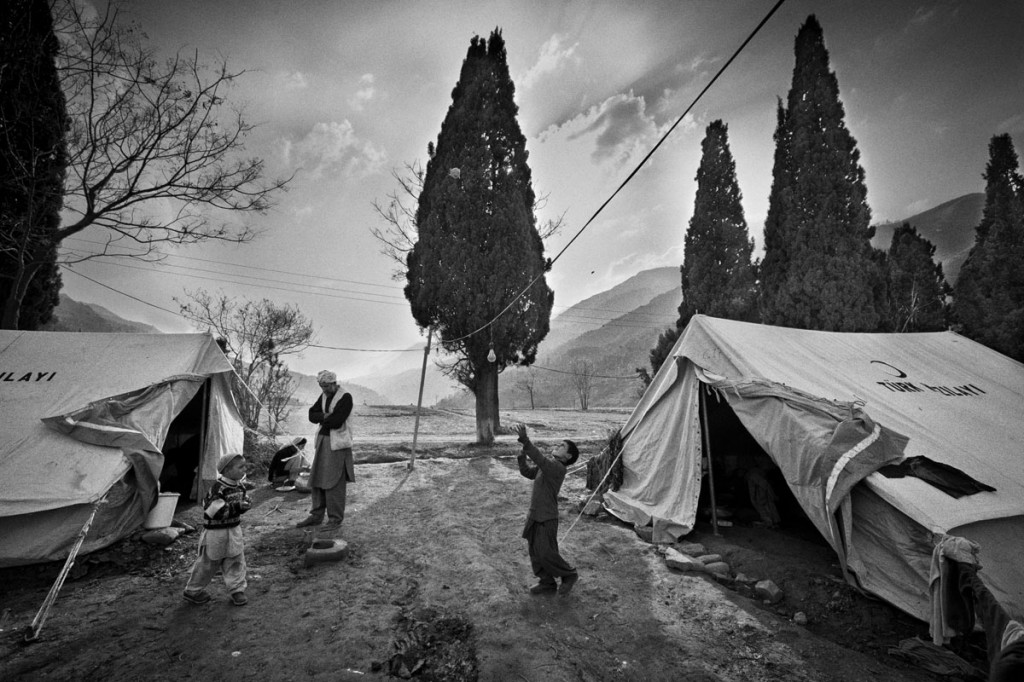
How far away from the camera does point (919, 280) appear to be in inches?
805

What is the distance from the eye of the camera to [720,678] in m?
2.63

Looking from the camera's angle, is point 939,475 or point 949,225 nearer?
point 939,475

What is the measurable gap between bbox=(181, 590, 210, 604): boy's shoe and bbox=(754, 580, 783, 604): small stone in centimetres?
472

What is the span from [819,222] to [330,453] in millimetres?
16213

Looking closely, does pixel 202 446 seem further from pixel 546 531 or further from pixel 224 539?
pixel 546 531

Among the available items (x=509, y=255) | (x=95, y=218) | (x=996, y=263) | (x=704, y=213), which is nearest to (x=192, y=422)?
(x=95, y=218)

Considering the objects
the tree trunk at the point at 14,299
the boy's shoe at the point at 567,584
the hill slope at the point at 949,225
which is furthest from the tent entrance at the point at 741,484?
the hill slope at the point at 949,225

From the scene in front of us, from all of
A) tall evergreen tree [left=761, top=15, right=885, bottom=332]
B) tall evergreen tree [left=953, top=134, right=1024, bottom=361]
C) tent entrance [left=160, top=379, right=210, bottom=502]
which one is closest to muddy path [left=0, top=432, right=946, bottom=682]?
tent entrance [left=160, top=379, right=210, bottom=502]

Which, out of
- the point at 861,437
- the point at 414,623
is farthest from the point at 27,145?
the point at 861,437

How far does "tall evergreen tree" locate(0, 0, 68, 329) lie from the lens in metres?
6.91

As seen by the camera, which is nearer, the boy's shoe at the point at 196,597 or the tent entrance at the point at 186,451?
the boy's shoe at the point at 196,597

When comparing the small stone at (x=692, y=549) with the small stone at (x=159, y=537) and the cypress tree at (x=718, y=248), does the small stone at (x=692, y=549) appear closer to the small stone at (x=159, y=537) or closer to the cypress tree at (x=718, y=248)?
the small stone at (x=159, y=537)

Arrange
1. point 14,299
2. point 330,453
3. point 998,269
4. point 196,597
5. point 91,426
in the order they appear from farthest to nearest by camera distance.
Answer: point 998,269, point 14,299, point 330,453, point 91,426, point 196,597

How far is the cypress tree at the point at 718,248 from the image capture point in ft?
54.3
